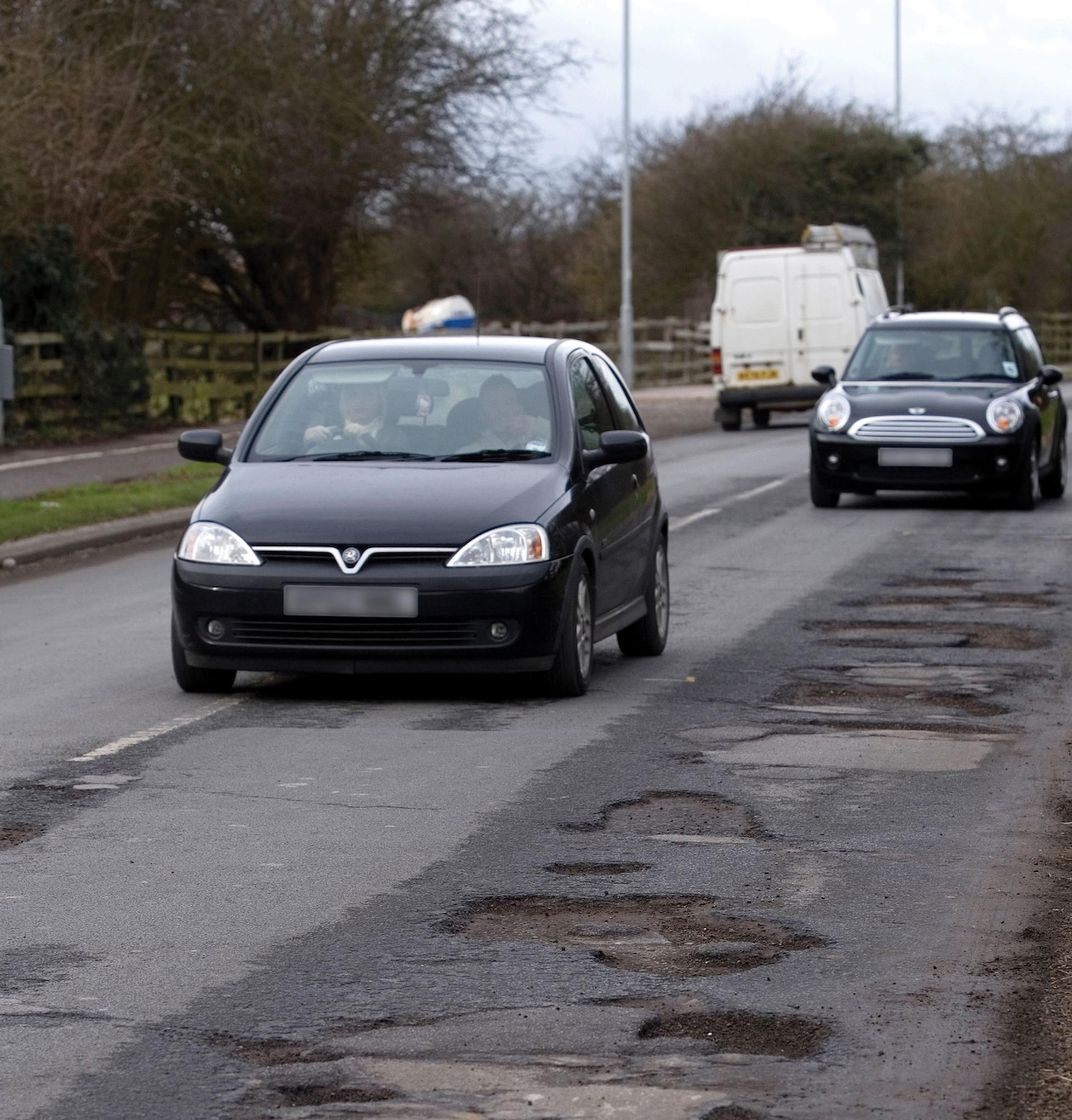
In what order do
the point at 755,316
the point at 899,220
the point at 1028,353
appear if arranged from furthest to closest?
the point at 899,220
the point at 755,316
the point at 1028,353

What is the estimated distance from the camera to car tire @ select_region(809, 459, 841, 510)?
20.1m

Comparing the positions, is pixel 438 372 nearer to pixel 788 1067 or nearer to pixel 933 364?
pixel 788 1067

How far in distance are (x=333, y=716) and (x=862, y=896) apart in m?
3.52

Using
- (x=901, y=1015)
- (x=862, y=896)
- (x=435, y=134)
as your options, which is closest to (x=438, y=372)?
(x=862, y=896)

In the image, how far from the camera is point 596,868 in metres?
6.52

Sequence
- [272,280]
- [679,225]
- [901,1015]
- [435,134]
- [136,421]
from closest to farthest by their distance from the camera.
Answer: [901,1015], [136,421], [435,134], [272,280], [679,225]

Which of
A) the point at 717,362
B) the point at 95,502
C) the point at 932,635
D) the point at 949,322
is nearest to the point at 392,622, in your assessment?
the point at 932,635

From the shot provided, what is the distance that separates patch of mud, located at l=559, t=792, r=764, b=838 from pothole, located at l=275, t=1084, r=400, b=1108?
2.60 metres

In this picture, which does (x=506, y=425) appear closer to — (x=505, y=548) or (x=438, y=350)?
(x=438, y=350)

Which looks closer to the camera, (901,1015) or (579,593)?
(901,1015)

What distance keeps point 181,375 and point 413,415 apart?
23.6 metres

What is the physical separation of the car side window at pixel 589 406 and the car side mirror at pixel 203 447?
1.66 m

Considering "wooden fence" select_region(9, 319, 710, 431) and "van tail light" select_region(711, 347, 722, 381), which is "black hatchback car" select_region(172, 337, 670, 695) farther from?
"van tail light" select_region(711, 347, 722, 381)

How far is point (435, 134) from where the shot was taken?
34844 millimetres
